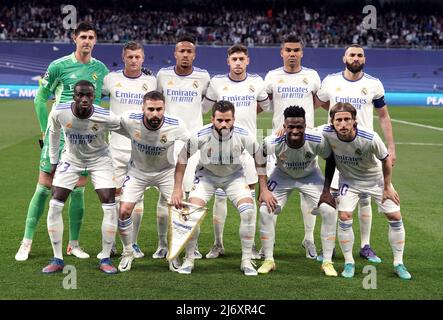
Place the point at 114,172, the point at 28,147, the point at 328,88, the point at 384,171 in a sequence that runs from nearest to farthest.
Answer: the point at 384,171 → the point at 114,172 → the point at 328,88 → the point at 28,147

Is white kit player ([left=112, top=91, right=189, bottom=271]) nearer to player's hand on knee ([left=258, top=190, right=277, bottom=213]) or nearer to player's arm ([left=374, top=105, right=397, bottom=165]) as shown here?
player's hand on knee ([left=258, top=190, right=277, bottom=213])

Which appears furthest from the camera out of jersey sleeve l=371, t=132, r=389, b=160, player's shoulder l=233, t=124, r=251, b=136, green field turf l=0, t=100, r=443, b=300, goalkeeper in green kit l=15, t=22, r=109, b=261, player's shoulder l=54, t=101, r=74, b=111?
goalkeeper in green kit l=15, t=22, r=109, b=261

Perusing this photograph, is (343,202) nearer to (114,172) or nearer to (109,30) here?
(114,172)

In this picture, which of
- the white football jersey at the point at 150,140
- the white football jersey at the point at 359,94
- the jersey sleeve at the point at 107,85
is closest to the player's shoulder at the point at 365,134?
the white football jersey at the point at 359,94

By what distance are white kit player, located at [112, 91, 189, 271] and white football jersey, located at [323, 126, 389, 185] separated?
59.7 inches

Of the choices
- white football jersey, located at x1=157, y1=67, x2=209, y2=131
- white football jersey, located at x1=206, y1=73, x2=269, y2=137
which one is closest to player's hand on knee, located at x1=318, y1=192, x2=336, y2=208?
white football jersey, located at x1=206, y1=73, x2=269, y2=137

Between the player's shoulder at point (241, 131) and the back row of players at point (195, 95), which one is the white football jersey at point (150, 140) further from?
the player's shoulder at point (241, 131)

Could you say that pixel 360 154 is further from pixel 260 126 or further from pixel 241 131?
pixel 260 126

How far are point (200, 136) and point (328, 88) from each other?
69.9 inches

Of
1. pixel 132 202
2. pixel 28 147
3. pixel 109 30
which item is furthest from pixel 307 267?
pixel 109 30

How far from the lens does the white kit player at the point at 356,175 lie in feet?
24.2

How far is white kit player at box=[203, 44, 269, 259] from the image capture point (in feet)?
27.9

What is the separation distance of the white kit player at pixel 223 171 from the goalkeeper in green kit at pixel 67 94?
4.15ft

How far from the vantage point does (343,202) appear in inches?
301
